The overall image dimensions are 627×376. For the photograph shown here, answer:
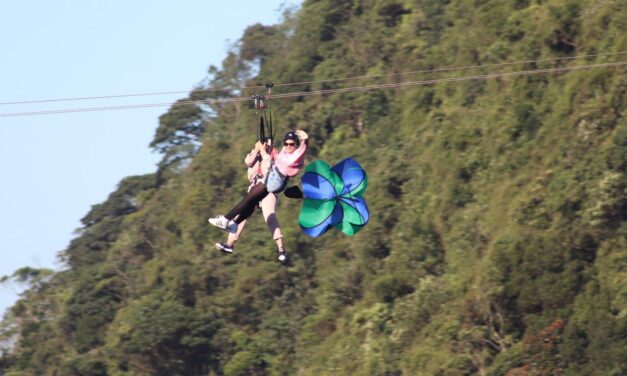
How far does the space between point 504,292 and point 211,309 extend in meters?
13.6

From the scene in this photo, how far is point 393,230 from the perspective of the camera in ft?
128

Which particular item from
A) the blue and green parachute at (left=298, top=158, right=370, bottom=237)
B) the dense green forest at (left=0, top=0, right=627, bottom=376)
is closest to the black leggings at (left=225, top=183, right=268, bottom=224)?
the blue and green parachute at (left=298, top=158, right=370, bottom=237)

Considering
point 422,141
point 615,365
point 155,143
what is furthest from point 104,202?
point 615,365

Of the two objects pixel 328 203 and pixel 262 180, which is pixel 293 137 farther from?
pixel 328 203

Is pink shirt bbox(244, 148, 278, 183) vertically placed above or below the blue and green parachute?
above

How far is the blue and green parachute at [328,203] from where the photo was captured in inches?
596

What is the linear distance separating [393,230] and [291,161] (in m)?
24.8

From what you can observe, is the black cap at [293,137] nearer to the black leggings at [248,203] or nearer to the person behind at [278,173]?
the person behind at [278,173]

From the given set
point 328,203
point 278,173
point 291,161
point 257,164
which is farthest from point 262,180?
point 328,203

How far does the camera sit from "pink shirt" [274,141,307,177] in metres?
14.6

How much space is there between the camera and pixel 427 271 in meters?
37.1

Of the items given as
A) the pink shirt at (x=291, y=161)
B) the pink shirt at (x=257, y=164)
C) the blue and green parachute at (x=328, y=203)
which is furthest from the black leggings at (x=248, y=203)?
the blue and green parachute at (x=328, y=203)

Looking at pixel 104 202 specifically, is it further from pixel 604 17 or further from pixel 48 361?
pixel 604 17

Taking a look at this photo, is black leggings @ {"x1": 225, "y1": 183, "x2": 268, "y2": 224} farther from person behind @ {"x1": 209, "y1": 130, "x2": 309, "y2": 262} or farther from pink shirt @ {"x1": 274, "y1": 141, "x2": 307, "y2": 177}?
pink shirt @ {"x1": 274, "y1": 141, "x2": 307, "y2": 177}
